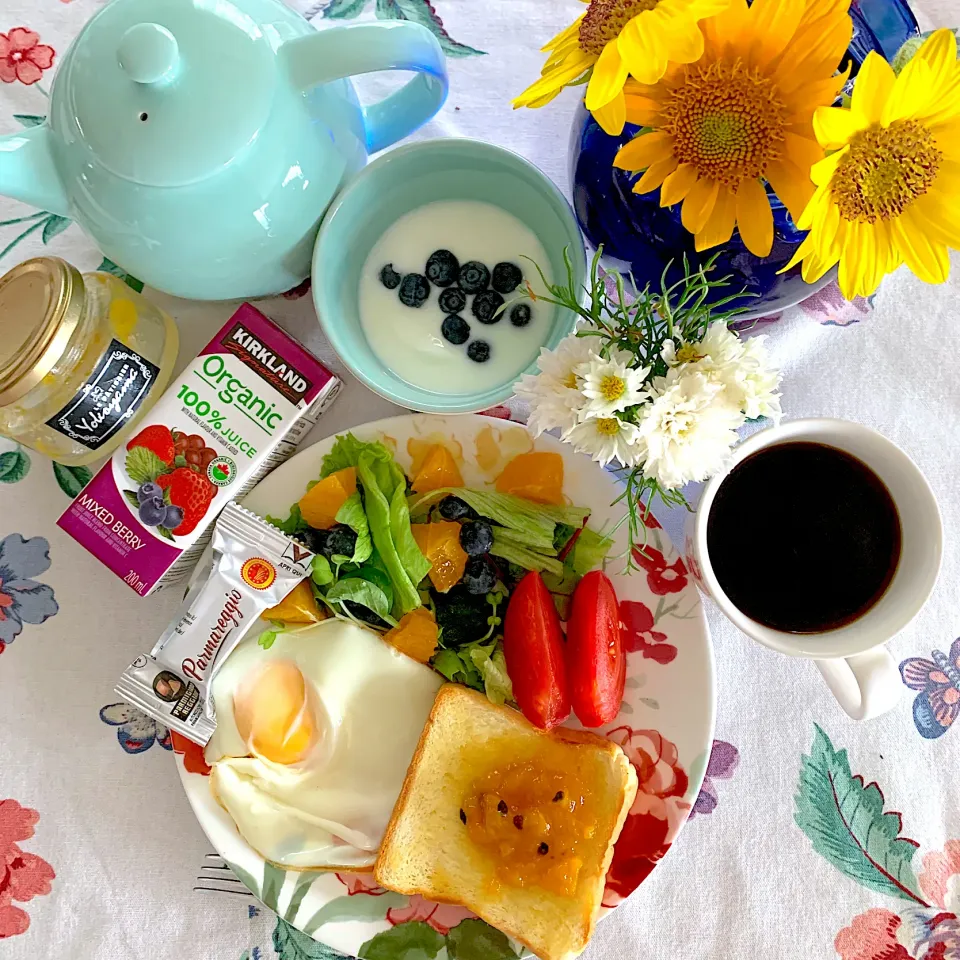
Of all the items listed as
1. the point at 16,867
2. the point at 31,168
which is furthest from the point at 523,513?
the point at 16,867

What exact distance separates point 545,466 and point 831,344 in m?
0.39

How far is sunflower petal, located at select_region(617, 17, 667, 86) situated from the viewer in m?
0.48

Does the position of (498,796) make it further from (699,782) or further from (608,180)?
(608,180)

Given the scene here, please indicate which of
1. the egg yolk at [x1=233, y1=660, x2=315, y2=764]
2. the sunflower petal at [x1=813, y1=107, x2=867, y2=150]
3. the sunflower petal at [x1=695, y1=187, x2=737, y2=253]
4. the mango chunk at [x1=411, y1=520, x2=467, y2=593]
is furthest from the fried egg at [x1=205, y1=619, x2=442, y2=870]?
the sunflower petal at [x1=813, y1=107, x2=867, y2=150]

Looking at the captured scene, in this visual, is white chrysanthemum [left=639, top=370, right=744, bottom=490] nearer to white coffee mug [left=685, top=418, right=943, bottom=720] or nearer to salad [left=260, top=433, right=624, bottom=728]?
white coffee mug [left=685, top=418, right=943, bottom=720]

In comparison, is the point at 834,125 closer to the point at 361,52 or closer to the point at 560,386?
the point at 560,386

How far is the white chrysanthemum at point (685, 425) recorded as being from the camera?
596mm

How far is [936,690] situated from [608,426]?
2.15 feet

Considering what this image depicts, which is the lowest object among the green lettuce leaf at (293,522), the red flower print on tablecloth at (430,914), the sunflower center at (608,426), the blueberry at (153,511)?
the red flower print on tablecloth at (430,914)

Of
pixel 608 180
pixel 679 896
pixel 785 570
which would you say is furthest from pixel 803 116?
pixel 679 896

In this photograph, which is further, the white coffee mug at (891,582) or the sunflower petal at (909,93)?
the white coffee mug at (891,582)

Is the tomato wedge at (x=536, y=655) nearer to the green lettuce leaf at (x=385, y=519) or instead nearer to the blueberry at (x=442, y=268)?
the green lettuce leaf at (x=385, y=519)

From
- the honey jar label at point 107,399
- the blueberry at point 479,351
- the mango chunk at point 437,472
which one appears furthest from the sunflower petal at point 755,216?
the honey jar label at point 107,399

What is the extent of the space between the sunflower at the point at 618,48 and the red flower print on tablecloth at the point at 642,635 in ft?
1.81
